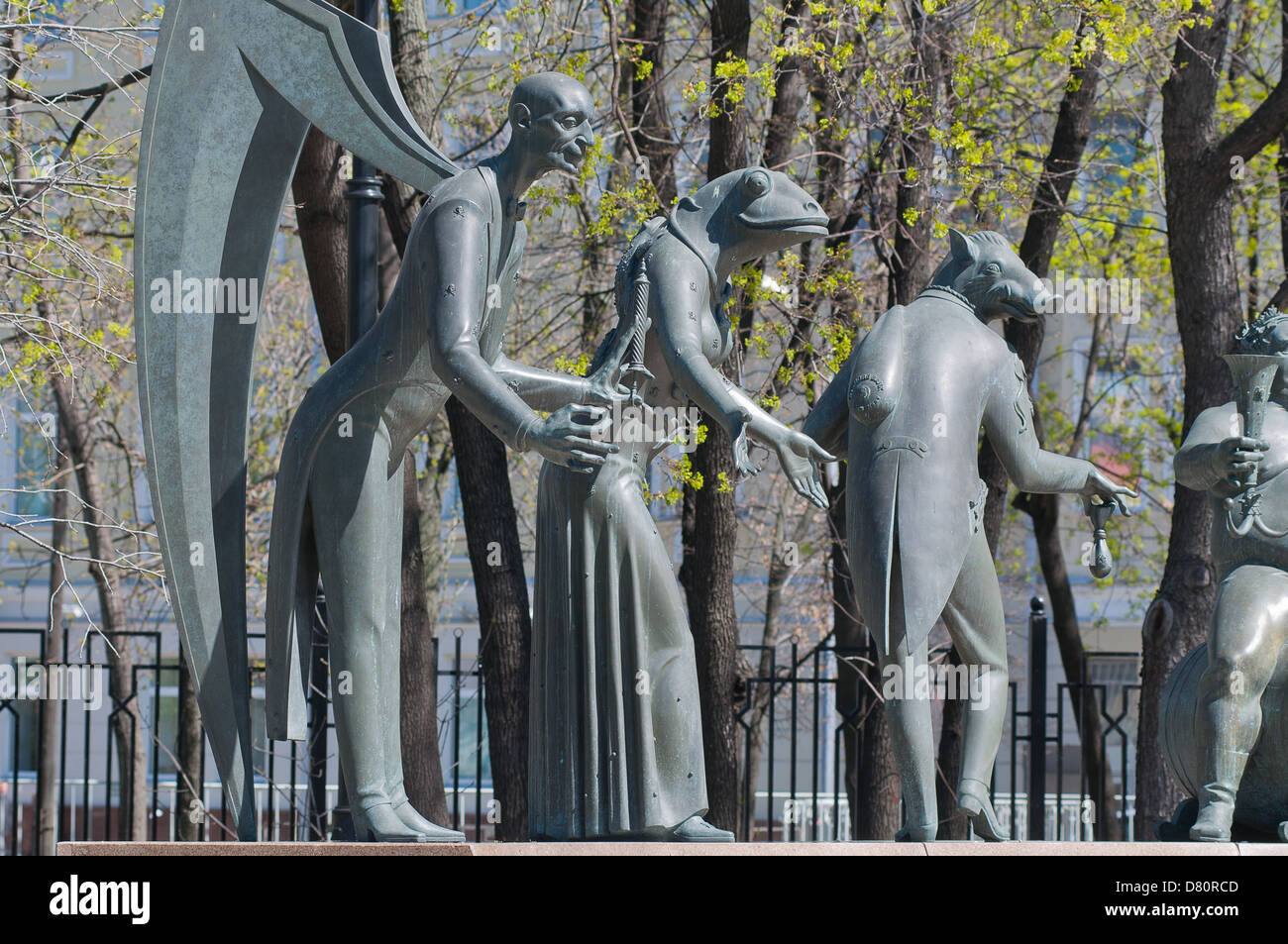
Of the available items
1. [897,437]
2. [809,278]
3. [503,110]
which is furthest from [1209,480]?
[503,110]

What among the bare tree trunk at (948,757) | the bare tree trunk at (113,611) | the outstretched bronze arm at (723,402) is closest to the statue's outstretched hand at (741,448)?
the outstretched bronze arm at (723,402)

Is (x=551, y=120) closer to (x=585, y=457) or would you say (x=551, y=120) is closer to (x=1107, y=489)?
(x=585, y=457)

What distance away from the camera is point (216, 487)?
238 inches

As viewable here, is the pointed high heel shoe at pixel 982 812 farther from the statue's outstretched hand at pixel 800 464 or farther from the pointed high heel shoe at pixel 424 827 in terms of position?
the pointed high heel shoe at pixel 424 827

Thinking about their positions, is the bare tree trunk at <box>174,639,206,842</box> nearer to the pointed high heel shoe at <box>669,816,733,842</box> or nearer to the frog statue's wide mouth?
the pointed high heel shoe at <box>669,816,733,842</box>

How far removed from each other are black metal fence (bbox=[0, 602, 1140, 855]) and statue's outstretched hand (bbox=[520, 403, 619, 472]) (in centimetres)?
309

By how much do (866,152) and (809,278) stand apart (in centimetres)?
106

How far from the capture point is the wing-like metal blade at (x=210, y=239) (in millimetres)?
5945

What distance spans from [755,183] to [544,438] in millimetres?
1351

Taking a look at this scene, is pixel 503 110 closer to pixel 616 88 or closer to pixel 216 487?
pixel 616 88

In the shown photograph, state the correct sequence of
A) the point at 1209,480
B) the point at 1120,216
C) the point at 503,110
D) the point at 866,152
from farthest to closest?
the point at 1120,216
the point at 503,110
the point at 866,152
the point at 1209,480

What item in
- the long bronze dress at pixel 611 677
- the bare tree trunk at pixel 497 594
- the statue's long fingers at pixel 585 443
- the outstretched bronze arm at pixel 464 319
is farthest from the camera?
the bare tree trunk at pixel 497 594

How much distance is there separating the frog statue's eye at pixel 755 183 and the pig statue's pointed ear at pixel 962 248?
0.87m
